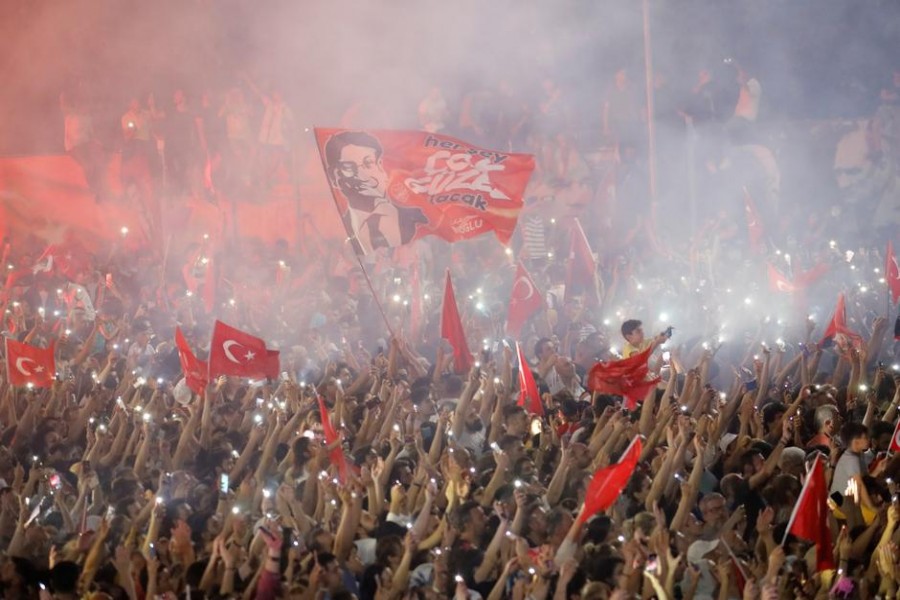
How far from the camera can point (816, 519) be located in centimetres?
444

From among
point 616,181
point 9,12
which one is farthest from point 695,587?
point 9,12

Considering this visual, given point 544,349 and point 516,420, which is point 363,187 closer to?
point 544,349

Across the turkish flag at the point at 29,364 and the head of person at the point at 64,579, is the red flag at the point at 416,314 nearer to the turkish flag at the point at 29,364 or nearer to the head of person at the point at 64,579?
the turkish flag at the point at 29,364

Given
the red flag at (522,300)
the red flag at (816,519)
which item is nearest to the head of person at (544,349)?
the red flag at (522,300)

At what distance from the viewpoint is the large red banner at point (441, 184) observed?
8008mm

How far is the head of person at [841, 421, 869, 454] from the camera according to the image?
5.30 m

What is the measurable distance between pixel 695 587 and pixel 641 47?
1238 cm

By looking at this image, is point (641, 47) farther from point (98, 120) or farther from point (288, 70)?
point (98, 120)

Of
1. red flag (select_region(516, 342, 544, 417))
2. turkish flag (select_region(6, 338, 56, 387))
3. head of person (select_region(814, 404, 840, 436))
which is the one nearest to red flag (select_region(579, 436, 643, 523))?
head of person (select_region(814, 404, 840, 436))

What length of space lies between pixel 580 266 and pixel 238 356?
4.77 metres

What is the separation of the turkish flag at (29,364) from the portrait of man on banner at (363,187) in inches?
81.9

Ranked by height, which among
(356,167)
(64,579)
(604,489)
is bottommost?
(64,579)

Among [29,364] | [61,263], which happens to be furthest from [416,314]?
[61,263]

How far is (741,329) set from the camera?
10.4 m
